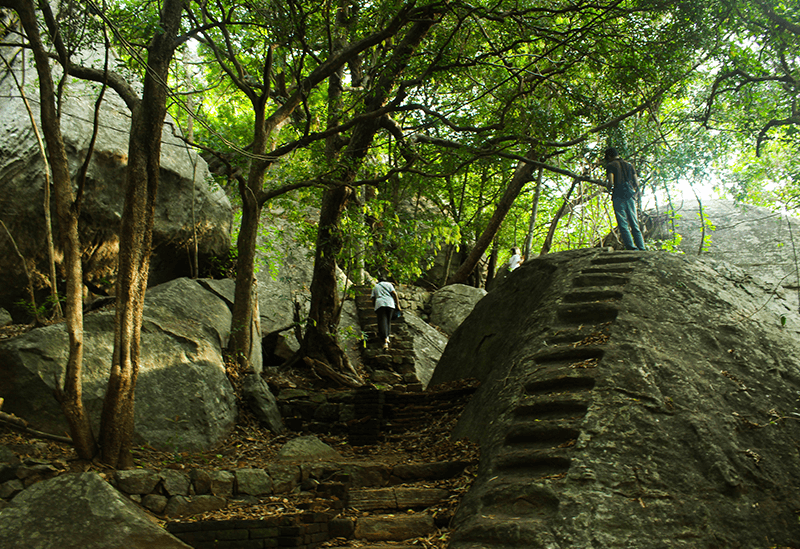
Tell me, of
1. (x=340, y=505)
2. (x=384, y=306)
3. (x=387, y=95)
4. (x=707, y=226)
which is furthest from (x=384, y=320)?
(x=707, y=226)

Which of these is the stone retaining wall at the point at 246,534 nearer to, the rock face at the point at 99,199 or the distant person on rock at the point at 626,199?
the rock face at the point at 99,199

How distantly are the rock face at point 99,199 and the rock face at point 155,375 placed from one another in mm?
1510

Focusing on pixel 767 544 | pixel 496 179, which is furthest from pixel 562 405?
pixel 496 179

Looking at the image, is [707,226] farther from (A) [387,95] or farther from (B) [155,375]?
(B) [155,375]

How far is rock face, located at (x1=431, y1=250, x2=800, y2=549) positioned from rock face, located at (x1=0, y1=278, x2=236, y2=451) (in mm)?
3121

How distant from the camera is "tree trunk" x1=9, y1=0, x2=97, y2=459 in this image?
4.26 m

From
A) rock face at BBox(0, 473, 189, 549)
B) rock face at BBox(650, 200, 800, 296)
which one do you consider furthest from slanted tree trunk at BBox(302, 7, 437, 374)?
rock face at BBox(650, 200, 800, 296)

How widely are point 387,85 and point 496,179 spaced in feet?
29.8

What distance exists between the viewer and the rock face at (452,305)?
14461 mm

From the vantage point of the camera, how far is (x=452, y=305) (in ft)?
48.9

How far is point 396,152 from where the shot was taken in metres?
9.88

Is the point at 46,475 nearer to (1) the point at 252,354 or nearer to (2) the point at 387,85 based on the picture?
(1) the point at 252,354

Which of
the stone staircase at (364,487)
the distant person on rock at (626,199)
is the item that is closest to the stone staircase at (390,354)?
the stone staircase at (364,487)

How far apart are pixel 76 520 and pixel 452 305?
12.0 metres
